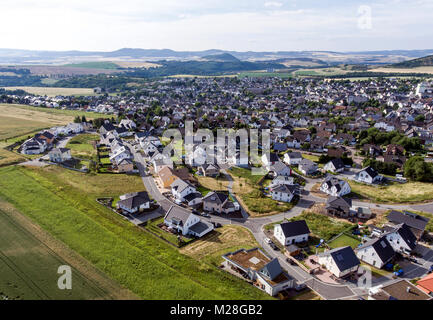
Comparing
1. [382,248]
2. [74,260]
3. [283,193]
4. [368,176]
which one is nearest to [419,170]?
[368,176]

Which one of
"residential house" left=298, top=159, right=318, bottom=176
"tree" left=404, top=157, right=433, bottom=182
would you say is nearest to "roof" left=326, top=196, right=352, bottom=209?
"residential house" left=298, top=159, right=318, bottom=176

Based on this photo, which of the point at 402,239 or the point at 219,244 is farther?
the point at 219,244

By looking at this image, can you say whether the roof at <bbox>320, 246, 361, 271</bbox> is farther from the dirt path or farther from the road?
the dirt path

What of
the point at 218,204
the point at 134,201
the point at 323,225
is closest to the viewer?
the point at 323,225

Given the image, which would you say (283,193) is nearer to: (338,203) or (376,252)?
(338,203)

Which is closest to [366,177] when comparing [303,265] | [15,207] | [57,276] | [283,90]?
[303,265]

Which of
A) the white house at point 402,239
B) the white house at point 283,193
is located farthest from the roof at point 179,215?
the white house at point 402,239
